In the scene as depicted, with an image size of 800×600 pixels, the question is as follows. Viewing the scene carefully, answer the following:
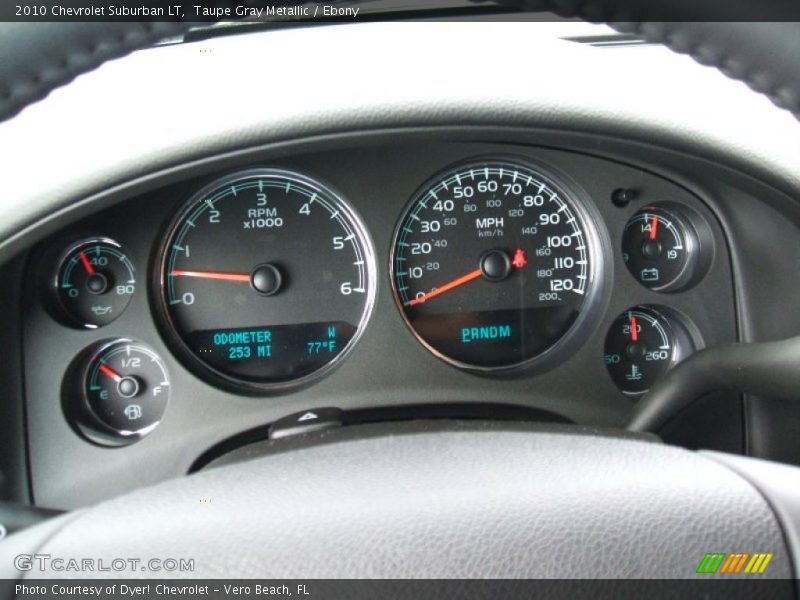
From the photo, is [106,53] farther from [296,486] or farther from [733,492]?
[733,492]

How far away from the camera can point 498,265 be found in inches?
102

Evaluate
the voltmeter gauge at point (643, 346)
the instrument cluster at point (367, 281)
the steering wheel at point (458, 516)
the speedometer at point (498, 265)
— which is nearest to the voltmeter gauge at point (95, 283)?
the instrument cluster at point (367, 281)

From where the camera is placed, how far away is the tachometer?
252cm

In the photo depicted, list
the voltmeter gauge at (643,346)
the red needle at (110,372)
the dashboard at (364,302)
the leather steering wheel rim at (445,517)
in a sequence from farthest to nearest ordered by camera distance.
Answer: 1. the voltmeter gauge at (643,346)
2. the red needle at (110,372)
3. the dashboard at (364,302)
4. the leather steering wheel rim at (445,517)

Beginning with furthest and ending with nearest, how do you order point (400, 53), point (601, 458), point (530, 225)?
point (530, 225)
point (400, 53)
point (601, 458)

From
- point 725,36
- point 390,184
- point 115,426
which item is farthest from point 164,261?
point 725,36

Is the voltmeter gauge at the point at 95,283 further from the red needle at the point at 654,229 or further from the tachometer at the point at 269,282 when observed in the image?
the red needle at the point at 654,229

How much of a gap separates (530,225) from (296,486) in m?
1.45

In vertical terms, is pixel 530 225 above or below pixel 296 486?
above

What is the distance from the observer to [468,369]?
8.34 feet

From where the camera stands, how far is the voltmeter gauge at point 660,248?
2.57 m

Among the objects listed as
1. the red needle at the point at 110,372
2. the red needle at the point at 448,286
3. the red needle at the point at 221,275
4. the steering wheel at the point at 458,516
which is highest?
the red needle at the point at 221,275

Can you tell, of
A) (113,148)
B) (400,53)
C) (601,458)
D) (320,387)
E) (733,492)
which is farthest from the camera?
(320,387)

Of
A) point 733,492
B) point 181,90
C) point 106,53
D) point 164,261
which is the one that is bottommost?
point 733,492
